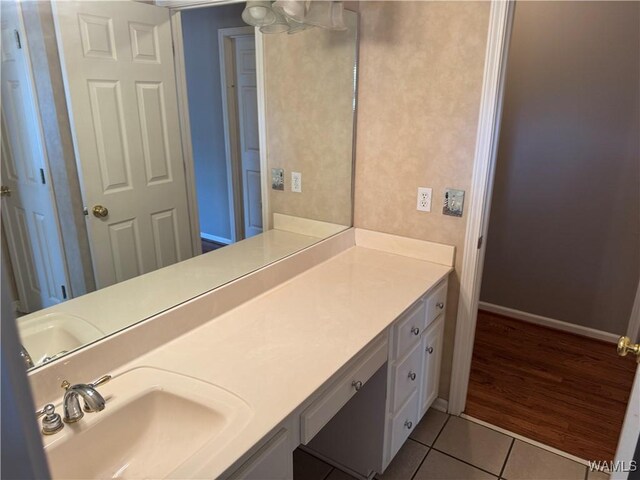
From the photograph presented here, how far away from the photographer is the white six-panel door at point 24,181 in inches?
A: 41.7

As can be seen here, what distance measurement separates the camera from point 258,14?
1.75m

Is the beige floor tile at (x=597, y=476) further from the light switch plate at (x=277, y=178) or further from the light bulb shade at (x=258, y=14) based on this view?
the light bulb shade at (x=258, y=14)

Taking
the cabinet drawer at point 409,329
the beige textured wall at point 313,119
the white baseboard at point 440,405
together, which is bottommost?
the white baseboard at point 440,405

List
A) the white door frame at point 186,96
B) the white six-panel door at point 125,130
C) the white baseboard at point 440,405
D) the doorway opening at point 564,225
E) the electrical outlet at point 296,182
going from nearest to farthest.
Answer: the white six-panel door at point 125,130
the white door frame at point 186,96
the electrical outlet at point 296,182
the white baseboard at point 440,405
the doorway opening at point 564,225

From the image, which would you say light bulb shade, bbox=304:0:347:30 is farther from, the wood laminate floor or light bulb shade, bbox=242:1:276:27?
the wood laminate floor

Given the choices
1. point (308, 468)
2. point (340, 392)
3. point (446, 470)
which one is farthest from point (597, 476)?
point (340, 392)

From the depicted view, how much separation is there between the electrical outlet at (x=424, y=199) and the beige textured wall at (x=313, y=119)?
37 cm

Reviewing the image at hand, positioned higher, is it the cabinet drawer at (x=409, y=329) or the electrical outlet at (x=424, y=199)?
the electrical outlet at (x=424, y=199)

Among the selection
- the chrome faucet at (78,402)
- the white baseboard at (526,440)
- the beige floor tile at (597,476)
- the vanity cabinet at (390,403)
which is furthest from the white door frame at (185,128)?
the beige floor tile at (597,476)

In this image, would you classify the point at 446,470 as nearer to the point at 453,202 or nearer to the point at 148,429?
the point at 453,202

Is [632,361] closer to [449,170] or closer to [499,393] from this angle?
[499,393]

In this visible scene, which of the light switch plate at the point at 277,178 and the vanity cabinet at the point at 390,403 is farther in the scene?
the light switch plate at the point at 277,178

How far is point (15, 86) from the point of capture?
1074mm

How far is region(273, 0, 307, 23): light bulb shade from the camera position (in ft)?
5.67
